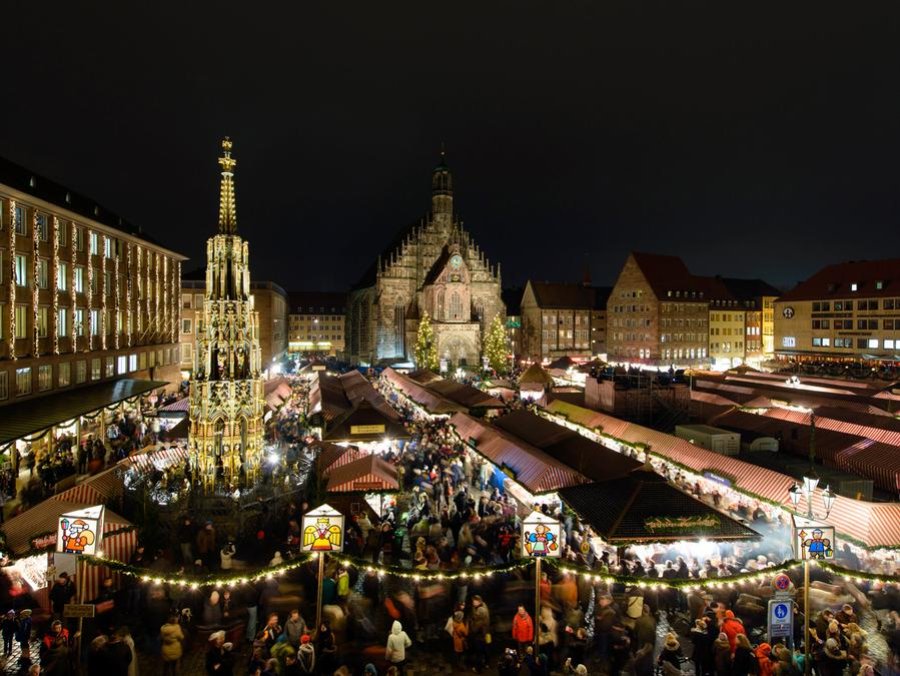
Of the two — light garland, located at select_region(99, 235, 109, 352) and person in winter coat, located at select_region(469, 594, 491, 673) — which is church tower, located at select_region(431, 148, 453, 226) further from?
person in winter coat, located at select_region(469, 594, 491, 673)

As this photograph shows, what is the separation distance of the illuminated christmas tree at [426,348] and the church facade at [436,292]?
10.6ft

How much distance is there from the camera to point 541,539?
9.51m

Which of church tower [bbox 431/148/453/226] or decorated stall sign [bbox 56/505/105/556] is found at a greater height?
church tower [bbox 431/148/453/226]

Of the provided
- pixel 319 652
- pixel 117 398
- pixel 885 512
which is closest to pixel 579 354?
pixel 117 398

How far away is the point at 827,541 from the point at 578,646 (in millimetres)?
4519

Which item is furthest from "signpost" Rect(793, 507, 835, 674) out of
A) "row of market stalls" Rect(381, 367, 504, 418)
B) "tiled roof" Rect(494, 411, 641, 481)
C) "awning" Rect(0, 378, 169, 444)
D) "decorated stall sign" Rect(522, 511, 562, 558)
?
"row of market stalls" Rect(381, 367, 504, 418)

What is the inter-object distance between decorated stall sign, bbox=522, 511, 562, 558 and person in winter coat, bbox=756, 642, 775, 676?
324 centimetres

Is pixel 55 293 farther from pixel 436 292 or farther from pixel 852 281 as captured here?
pixel 852 281

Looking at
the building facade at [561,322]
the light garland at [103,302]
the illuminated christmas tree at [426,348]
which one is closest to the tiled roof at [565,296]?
the building facade at [561,322]

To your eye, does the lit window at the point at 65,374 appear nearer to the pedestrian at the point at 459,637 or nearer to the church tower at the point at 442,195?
the pedestrian at the point at 459,637

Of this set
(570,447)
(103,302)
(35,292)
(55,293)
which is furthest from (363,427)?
(103,302)

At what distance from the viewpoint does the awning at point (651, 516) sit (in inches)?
466

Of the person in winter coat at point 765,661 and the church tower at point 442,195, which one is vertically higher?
the church tower at point 442,195

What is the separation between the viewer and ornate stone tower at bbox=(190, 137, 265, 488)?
1452cm
